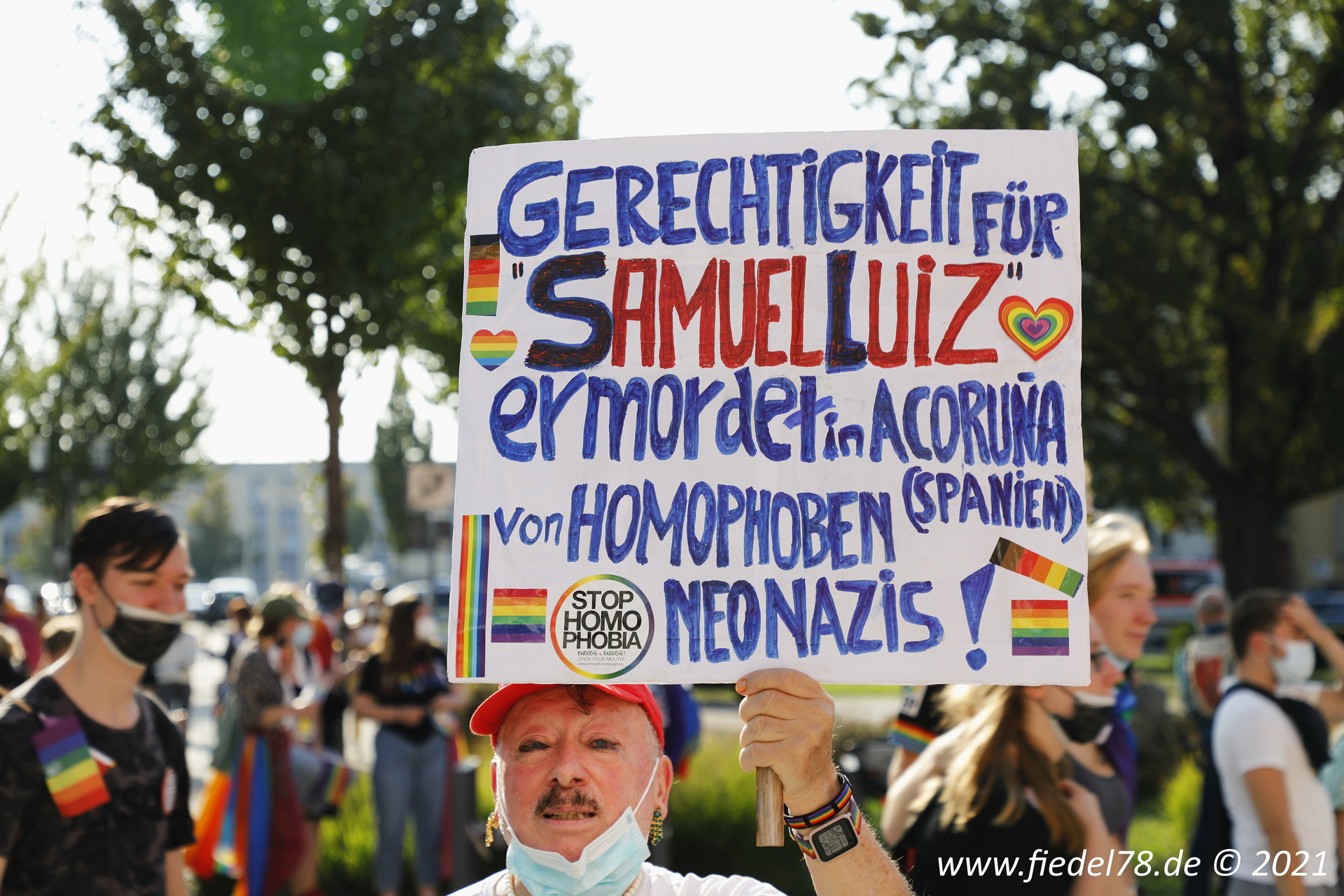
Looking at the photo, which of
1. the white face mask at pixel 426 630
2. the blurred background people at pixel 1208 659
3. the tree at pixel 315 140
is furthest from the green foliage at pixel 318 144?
the blurred background people at pixel 1208 659

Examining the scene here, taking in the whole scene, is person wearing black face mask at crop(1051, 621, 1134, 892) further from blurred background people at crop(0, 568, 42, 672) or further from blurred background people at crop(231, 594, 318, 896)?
blurred background people at crop(0, 568, 42, 672)

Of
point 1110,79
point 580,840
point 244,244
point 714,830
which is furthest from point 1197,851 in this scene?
point 1110,79

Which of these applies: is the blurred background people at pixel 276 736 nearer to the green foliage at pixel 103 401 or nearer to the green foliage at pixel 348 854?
the green foliage at pixel 348 854

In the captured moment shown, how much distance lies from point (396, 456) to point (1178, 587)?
3057 cm

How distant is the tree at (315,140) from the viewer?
1054cm

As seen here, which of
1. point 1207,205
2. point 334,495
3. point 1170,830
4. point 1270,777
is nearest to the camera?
point 1270,777

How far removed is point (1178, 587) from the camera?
98.1ft

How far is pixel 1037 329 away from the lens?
94.7 inches

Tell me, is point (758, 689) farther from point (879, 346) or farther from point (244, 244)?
point (244, 244)

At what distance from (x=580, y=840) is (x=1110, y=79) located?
51.9 ft

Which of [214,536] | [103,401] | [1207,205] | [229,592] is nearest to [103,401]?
[103,401]

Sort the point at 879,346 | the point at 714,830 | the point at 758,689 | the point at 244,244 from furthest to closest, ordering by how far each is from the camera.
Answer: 1. the point at 244,244
2. the point at 714,830
3. the point at 879,346
4. the point at 758,689

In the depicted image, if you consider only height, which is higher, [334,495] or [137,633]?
[334,495]

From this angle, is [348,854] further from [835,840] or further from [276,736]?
[835,840]
